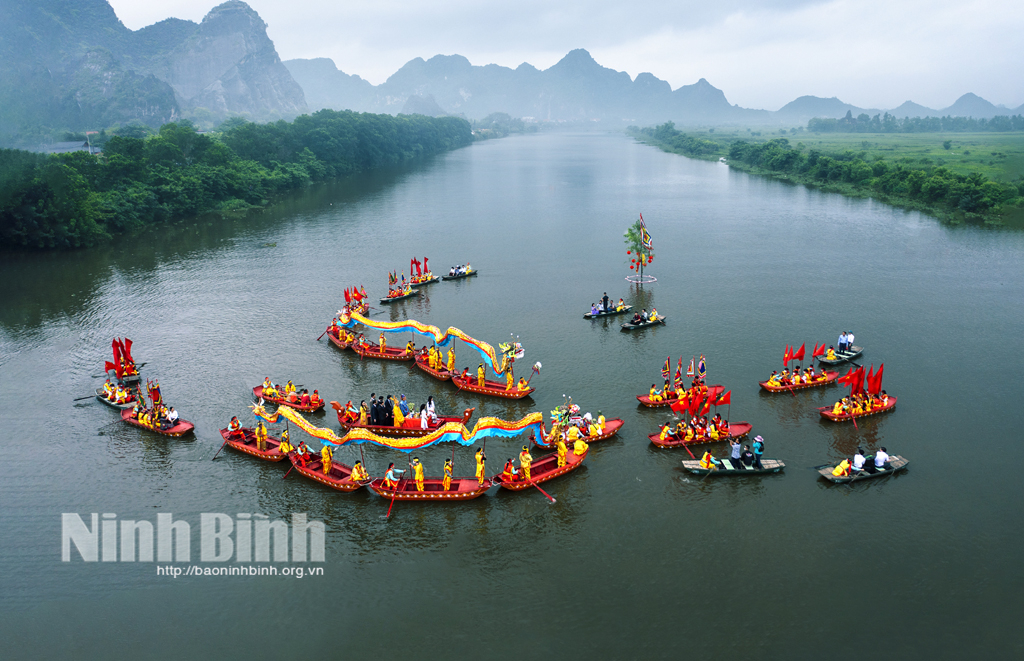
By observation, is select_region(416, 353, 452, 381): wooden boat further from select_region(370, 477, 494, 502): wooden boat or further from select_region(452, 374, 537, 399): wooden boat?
select_region(370, 477, 494, 502): wooden boat

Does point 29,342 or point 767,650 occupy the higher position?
point 29,342

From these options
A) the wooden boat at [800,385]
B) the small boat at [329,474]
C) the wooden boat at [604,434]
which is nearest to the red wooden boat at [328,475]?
the small boat at [329,474]

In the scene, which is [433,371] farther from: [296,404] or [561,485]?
[561,485]

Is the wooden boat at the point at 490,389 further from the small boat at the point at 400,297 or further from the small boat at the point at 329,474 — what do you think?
the small boat at the point at 400,297

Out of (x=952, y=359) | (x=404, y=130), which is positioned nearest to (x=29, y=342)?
(x=952, y=359)

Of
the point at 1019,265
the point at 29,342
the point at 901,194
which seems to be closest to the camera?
the point at 29,342

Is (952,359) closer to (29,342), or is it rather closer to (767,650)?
(767,650)
